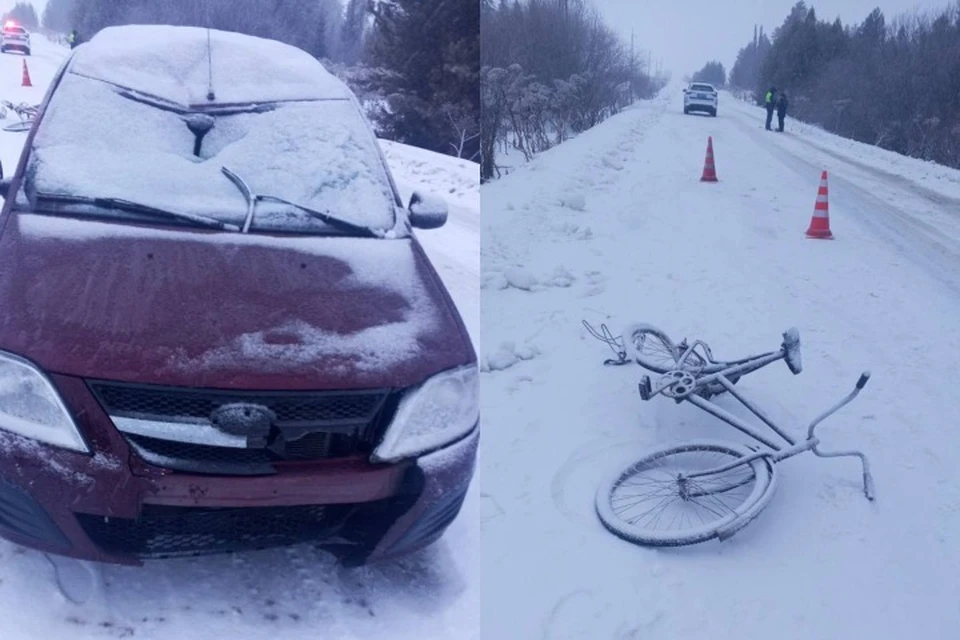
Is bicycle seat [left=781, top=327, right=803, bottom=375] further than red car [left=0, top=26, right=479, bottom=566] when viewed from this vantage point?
Yes

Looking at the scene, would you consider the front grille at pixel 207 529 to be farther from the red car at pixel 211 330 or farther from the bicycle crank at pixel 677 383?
the bicycle crank at pixel 677 383

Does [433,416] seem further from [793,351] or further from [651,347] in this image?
[793,351]

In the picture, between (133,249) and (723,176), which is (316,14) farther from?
(723,176)

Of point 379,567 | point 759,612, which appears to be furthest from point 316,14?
point 759,612

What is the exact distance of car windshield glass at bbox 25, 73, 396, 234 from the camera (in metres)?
1.83

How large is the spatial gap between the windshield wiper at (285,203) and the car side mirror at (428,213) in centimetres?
17

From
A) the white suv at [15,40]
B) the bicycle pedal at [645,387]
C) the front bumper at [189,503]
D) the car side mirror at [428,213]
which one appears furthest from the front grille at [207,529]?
the white suv at [15,40]

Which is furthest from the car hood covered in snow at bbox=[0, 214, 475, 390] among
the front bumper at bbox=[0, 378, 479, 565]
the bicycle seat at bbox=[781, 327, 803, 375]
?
the bicycle seat at bbox=[781, 327, 803, 375]

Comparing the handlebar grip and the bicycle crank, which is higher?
the bicycle crank

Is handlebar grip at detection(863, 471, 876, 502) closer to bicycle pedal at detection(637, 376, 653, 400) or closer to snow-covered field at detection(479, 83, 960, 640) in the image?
snow-covered field at detection(479, 83, 960, 640)

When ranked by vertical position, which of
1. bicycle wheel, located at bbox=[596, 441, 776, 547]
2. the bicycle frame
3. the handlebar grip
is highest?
the bicycle frame

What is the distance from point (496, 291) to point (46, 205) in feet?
3.36

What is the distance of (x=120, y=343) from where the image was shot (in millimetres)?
1470

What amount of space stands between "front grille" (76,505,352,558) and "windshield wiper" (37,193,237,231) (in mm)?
644
